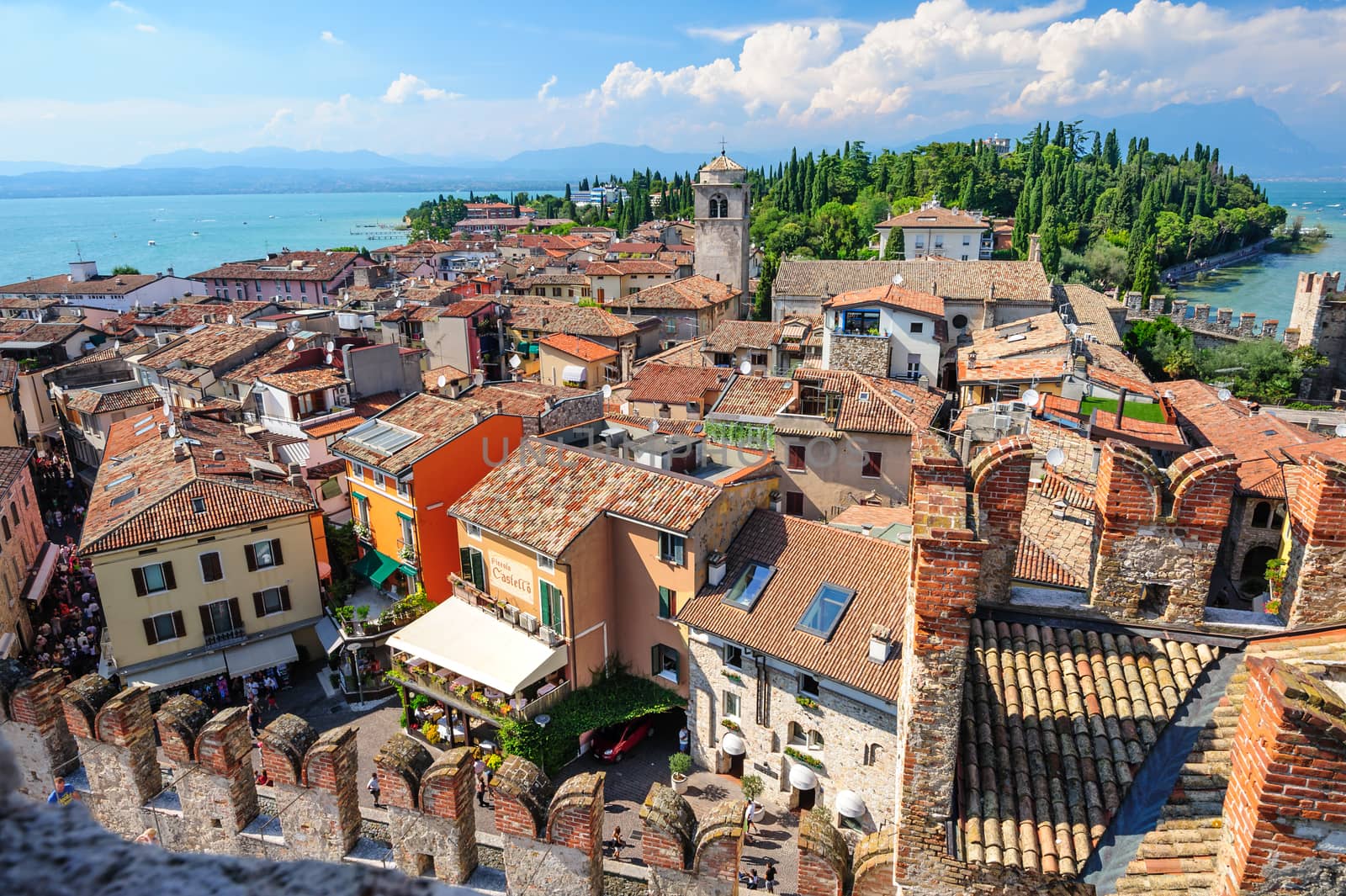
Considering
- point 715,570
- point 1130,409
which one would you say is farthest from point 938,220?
point 715,570

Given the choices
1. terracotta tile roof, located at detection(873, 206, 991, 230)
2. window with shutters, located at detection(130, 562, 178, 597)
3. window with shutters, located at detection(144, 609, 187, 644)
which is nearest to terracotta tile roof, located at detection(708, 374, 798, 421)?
window with shutters, located at detection(130, 562, 178, 597)

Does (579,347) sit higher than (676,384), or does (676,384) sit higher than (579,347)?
(579,347)

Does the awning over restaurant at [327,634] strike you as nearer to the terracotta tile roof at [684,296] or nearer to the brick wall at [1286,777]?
the brick wall at [1286,777]

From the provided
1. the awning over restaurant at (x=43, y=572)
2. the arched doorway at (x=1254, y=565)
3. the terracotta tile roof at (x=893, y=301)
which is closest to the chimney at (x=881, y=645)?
the arched doorway at (x=1254, y=565)

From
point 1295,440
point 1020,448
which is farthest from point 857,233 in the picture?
point 1020,448

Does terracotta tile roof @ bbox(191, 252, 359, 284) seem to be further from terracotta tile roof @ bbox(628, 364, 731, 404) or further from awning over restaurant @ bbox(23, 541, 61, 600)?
awning over restaurant @ bbox(23, 541, 61, 600)

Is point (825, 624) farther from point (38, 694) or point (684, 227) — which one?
point (684, 227)

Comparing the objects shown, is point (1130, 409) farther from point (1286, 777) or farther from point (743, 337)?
point (1286, 777)
